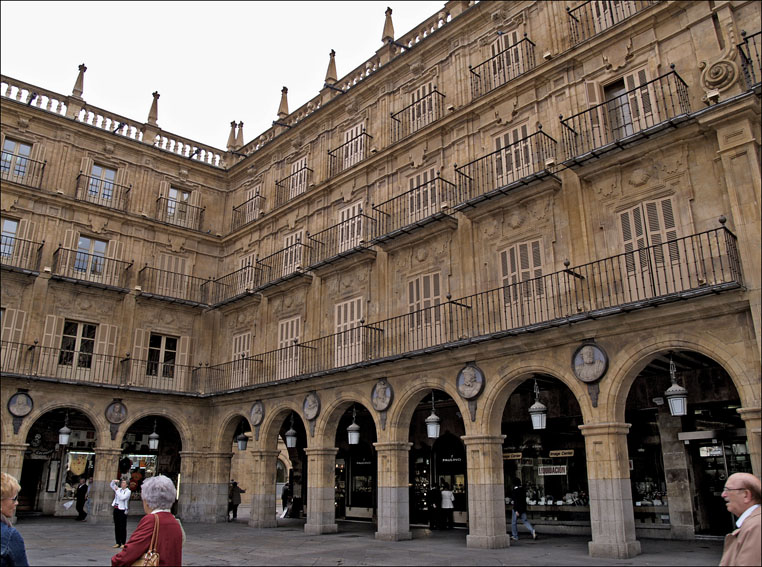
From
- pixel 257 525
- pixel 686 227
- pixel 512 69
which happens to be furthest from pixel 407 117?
pixel 257 525

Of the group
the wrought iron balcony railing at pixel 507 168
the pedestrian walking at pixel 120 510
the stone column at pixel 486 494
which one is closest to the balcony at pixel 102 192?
the pedestrian walking at pixel 120 510

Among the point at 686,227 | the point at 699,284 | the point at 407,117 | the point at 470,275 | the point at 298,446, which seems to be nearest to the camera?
the point at 699,284

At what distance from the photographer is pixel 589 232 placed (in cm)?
1345

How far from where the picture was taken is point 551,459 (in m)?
17.3

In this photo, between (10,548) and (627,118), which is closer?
(10,548)

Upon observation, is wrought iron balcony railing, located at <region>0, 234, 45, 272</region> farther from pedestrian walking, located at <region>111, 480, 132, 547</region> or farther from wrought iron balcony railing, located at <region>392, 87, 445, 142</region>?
wrought iron balcony railing, located at <region>392, 87, 445, 142</region>

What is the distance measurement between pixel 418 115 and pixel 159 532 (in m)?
15.9

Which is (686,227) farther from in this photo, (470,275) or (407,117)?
(407,117)

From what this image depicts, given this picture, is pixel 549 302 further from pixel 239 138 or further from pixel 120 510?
pixel 239 138

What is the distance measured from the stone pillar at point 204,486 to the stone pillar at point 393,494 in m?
9.26

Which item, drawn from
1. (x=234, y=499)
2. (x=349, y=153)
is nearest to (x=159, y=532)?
(x=349, y=153)

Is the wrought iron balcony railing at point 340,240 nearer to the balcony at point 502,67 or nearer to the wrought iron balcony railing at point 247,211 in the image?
the wrought iron balcony railing at point 247,211

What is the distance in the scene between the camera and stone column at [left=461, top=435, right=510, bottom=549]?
43.8ft

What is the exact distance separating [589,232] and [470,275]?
3.27 metres
